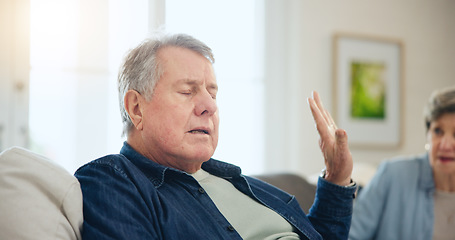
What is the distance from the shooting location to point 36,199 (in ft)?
Result: 3.39

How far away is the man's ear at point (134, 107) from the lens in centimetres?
135

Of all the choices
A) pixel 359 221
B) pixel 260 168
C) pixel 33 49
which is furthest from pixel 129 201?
pixel 260 168

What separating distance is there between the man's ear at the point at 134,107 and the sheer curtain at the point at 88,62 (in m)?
1.69

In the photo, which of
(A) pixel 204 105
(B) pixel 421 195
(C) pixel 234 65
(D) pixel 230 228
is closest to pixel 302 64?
(C) pixel 234 65

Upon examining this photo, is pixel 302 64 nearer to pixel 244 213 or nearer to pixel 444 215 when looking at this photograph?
pixel 444 215

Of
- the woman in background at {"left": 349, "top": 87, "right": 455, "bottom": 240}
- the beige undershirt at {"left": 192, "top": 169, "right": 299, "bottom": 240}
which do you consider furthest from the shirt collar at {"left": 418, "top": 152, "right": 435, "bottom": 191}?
the beige undershirt at {"left": 192, "top": 169, "right": 299, "bottom": 240}

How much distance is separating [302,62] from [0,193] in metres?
3.17

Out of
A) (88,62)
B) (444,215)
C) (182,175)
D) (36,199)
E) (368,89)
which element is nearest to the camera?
(36,199)

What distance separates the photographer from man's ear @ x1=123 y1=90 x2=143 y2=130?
1354 millimetres

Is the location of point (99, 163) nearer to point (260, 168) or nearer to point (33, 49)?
point (33, 49)

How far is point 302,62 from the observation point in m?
3.91

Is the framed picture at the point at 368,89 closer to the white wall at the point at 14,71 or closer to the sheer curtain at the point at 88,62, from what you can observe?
the sheer curtain at the point at 88,62

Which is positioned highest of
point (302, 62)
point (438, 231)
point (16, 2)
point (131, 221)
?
point (16, 2)

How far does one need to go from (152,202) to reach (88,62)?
238 cm
